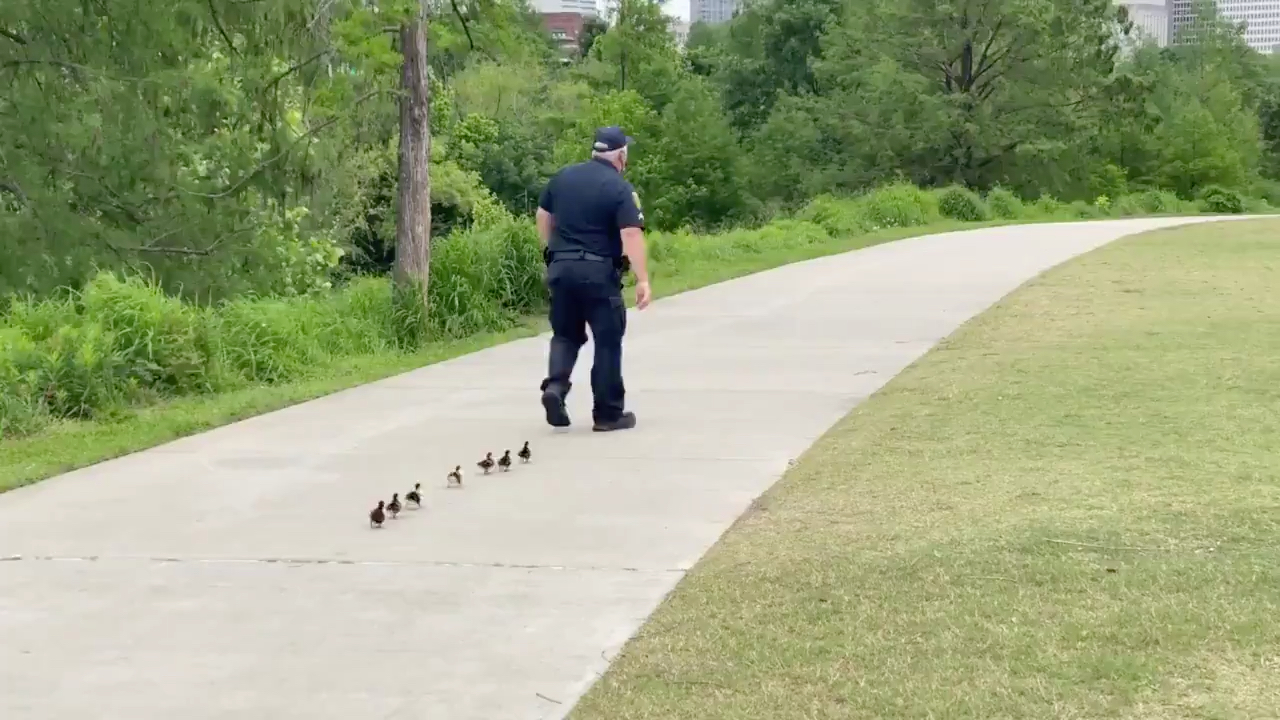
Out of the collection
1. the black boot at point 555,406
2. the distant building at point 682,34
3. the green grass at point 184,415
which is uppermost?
the distant building at point 682,34

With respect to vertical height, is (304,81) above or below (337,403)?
above

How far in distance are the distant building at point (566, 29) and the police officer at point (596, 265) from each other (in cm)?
8041

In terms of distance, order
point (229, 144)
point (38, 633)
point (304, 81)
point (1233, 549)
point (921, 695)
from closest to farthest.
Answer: point (921, 695)
point (38, 633)
point (1233, 549)
point (304, 81)
point (229, 144)

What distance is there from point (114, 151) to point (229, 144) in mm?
1287

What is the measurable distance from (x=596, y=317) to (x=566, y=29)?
3929 inches

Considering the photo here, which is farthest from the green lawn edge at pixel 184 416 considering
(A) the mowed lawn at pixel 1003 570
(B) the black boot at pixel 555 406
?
(A) the mowed lawn at pixel 1003 570

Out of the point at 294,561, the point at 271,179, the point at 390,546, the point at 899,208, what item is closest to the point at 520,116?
the point at 899,208

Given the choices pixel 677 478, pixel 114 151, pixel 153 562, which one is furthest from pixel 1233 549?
pixel 114 151

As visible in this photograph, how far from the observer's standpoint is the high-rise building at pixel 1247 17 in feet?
299

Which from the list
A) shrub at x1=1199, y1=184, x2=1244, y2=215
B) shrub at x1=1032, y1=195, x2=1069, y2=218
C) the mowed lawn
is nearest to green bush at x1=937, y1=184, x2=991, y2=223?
shrub at x1=1032, y1=195, x2=1069, y2=218

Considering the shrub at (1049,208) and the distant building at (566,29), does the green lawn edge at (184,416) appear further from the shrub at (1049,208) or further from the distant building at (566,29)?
the distant building at (566,29)

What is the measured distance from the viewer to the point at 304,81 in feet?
44.2

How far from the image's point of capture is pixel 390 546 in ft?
19.4

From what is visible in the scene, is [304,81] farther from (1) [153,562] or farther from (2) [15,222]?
(1) [153,562]
